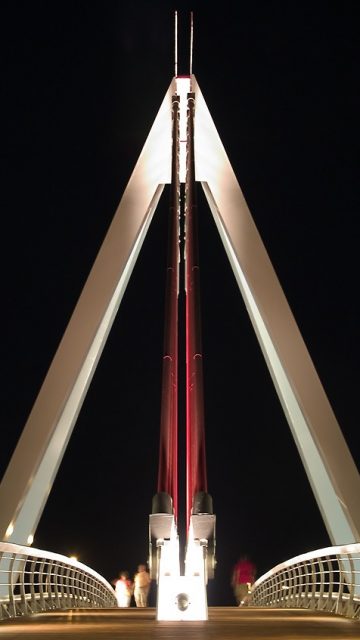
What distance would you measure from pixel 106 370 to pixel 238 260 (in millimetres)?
34284

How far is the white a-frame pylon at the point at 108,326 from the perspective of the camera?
10.2 m

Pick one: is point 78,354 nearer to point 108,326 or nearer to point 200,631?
point 108,326

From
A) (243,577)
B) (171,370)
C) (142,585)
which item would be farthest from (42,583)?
(243,577)

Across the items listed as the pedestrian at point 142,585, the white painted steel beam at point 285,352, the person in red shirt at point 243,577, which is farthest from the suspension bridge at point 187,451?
the pedestrian at point 142,585

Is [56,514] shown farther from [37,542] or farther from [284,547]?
[284,547]

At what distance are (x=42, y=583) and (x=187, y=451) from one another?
85.9 inches

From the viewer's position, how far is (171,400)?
875cm

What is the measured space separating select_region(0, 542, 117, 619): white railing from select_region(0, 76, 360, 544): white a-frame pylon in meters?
0.81

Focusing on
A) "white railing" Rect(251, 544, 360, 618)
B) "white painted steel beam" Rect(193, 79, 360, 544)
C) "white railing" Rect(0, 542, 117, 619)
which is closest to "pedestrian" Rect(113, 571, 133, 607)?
"white railing" Rect(0, 542, 117, 619)

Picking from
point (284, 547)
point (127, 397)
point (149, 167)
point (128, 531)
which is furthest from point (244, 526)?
point (149, 167)

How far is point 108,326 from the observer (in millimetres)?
13461

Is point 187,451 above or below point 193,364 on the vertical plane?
below

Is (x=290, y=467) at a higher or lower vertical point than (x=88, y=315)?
higher

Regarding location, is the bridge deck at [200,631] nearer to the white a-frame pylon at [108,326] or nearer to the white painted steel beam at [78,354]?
the white a-frame pylon at [108,326]
